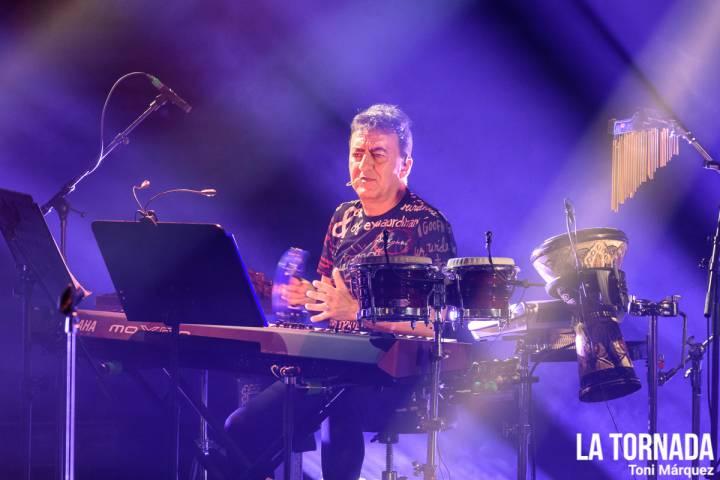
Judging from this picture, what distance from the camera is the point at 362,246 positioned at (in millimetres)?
3910

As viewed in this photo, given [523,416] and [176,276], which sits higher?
[176,276]

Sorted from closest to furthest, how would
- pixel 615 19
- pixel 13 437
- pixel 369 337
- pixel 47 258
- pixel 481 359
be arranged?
pixel 369 337, pixel 47 258, pixel 481 359, pixel 13 437, pixel 615 19

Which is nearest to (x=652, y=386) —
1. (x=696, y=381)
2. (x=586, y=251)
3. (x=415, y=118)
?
(x=696, y=381)

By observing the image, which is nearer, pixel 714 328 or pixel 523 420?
pixel 714 328

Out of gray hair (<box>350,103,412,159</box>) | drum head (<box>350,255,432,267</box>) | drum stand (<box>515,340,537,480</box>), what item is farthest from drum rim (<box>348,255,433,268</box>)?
drum stand (<box>515,340,537,480</box>)

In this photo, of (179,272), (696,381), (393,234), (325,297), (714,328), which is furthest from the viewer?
(696,381)

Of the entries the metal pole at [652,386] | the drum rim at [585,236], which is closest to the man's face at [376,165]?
the drum rim at [585,236]

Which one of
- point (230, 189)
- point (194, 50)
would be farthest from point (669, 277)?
point (194, 50)

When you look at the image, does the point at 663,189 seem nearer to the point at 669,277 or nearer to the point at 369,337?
the point at 669,277

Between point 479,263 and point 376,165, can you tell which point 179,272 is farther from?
point 376,165

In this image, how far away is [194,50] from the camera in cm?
591

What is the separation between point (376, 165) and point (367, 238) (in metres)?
0.37

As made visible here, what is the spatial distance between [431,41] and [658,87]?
1633 mm

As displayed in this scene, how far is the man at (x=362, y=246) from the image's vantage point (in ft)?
10.7
